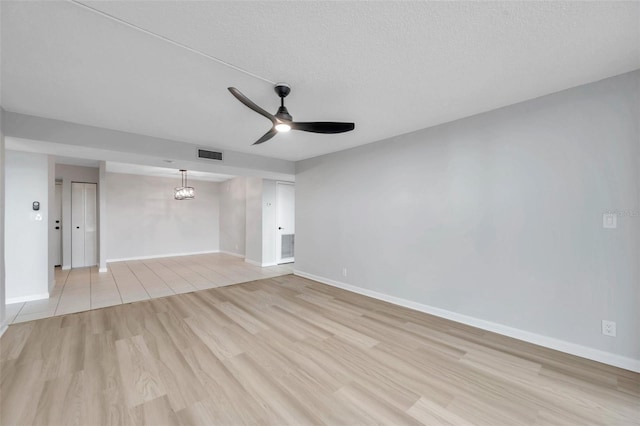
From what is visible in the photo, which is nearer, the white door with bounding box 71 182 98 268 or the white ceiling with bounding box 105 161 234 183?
the white ceiling with bounding box 105 161 234 183

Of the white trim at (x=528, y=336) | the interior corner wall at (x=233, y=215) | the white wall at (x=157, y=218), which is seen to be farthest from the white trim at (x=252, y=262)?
the white trim at (x=528, y=336)

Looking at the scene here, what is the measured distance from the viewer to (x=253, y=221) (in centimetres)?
685

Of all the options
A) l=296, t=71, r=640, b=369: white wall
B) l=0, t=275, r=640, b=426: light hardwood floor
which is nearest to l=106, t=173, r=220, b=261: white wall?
l=0, t=275, r=640, b=426: light hardwood floor

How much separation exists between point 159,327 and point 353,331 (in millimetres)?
2341

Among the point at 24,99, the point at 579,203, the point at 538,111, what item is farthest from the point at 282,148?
the point at 579,203

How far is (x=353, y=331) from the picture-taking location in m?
2.95

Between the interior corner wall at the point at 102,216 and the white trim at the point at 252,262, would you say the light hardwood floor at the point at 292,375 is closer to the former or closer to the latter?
the interior corner wall at the point at 102,216

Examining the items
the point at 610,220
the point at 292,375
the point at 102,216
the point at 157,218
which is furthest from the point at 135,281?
the point at 610,220

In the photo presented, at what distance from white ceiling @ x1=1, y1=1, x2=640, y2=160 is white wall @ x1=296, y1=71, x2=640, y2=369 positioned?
1.14ft

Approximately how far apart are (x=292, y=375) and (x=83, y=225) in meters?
7.50

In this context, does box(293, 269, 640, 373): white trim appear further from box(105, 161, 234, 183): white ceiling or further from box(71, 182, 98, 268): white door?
box(71, 182, 98, 268): white door

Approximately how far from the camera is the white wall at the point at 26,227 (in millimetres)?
3771

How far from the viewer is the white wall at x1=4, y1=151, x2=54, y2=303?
12.4 ft

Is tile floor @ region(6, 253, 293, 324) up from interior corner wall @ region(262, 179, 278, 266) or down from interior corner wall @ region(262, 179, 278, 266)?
down
